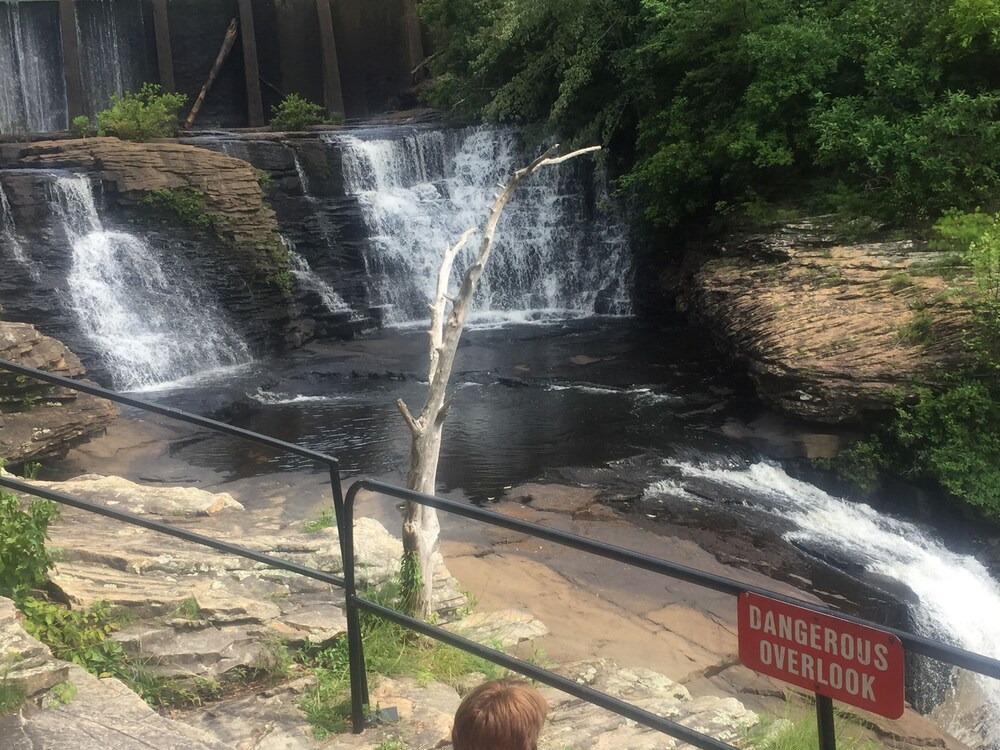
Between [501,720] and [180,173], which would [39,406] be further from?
[501,720]

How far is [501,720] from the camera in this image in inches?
75.4

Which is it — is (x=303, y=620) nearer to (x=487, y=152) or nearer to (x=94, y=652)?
(x=94, y=652)

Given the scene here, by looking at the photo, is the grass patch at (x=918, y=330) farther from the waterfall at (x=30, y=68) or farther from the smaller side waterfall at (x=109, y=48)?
the waterfall at (x=30, y=68)

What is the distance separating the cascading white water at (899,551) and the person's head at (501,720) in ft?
19.2

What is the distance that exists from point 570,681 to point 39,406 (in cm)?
873

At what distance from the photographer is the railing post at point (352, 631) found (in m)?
3.10

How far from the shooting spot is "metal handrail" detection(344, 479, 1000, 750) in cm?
181

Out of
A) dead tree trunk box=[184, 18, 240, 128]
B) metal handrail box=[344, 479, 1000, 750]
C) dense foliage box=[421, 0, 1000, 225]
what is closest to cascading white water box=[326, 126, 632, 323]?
dense foliage box=[421, 0, 1000, 225]

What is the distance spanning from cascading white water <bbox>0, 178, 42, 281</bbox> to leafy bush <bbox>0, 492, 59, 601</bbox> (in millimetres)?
11143

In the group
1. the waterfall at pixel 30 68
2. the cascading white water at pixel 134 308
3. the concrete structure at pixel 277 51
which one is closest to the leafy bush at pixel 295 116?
the concrete structure at pixel 277 51

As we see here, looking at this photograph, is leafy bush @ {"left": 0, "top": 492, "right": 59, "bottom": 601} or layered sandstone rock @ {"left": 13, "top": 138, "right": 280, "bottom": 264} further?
layered sandstone rock @ {"left": 13, "top": 138, "right": 280, "bottom": 264}

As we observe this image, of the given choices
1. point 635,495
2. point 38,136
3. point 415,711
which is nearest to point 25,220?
point 38,136

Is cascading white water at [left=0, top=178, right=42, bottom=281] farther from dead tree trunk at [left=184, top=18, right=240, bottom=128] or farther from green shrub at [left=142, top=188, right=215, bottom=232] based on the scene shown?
dead tree trunk at [left=184, top=18, right=240, bottom=128]

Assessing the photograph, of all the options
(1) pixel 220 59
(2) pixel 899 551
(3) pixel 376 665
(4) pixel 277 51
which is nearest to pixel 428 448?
(3) pixel 376 665
